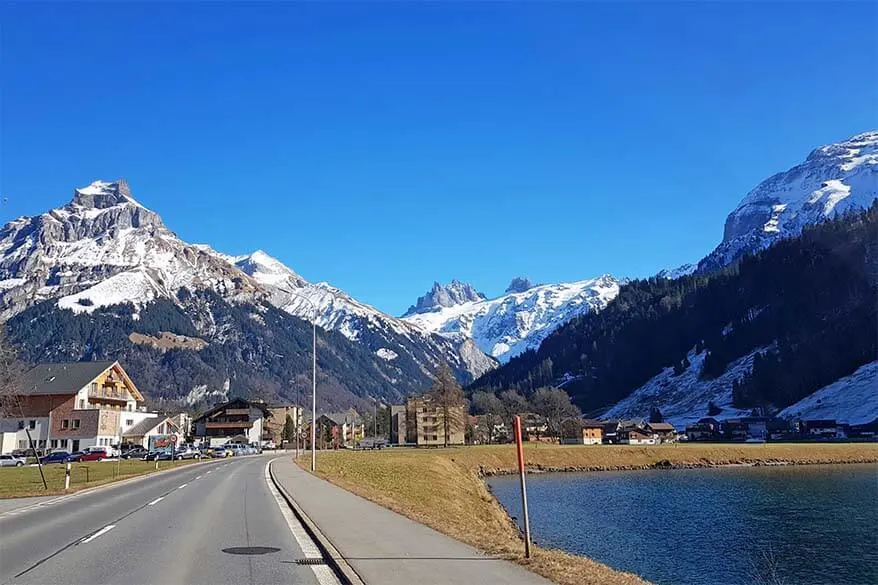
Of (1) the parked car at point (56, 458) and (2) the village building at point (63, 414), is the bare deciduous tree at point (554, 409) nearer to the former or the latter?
(2) the village building at point (63, 414)

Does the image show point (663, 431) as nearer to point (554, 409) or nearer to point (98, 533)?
point (554, 409)

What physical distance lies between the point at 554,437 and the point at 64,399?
104 metres

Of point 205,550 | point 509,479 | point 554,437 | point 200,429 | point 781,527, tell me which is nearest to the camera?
point 205,550

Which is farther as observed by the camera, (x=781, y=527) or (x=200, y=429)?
(x=200, y=429)

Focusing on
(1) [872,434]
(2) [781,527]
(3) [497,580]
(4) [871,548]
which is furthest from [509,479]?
(1) [872,434]

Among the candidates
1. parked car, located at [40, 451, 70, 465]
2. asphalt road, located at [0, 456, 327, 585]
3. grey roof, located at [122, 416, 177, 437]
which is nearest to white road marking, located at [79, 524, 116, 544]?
asphalt road, located at [0, 456, 327, 585]

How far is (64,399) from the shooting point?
10425cm

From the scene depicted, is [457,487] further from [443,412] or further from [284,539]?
[443,412]

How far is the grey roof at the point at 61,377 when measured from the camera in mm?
104812

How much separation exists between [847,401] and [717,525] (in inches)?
6710

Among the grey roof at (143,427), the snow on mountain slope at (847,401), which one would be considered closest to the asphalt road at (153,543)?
the grey roof at (143,427)

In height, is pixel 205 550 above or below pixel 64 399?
below

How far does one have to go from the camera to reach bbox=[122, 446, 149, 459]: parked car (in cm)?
10107

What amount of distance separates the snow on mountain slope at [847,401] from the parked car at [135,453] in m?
157
